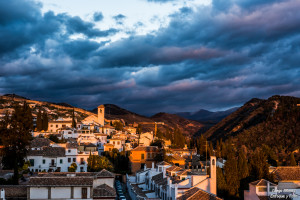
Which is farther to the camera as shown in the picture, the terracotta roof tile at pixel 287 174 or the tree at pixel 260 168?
the tree at pixel 260 168

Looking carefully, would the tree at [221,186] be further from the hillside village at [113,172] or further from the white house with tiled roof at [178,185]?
the white house with tiled roof at [178,185]

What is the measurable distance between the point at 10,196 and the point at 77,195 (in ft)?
20.4

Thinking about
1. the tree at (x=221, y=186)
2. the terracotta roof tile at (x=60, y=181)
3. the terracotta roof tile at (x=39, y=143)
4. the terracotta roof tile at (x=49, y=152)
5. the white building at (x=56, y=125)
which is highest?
the white building at (x=56, y=125)

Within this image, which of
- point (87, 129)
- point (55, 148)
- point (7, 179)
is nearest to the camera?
point (7, 179)

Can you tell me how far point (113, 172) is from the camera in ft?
187

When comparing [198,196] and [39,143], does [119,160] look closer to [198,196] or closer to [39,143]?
[39,143]

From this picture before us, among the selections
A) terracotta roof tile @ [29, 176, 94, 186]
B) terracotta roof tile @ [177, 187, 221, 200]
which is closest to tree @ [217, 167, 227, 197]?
terracotta roof tile @ [177, 187, 221, 200]

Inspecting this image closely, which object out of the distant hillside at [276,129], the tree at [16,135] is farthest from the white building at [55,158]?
the distant hillside at [276,129]

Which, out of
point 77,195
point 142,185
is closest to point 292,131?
point 142,185

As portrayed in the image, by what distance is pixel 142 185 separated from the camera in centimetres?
4741

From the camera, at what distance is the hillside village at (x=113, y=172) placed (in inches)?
1264

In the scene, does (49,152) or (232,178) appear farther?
(49,152)

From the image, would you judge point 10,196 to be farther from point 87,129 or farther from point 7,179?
point 87,129

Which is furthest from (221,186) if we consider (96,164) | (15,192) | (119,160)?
(119,160)
